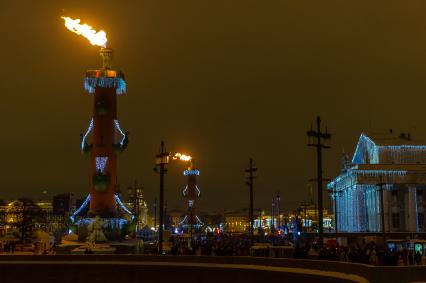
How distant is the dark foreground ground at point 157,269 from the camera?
29.0 m

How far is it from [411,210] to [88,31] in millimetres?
64344

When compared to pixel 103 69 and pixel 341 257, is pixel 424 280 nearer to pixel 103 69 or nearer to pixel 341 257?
pixel 341 257

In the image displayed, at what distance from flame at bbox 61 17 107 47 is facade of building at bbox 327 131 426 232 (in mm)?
51196

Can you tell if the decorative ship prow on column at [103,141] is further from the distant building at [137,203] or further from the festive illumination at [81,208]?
the distant building at [137,203]

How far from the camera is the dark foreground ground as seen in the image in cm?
2903

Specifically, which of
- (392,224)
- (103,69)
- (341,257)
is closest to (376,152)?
(392,224)

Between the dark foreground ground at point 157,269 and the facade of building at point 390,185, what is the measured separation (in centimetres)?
6544

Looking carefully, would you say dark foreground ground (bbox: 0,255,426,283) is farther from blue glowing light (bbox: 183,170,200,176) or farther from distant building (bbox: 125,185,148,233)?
blue glowing light (bbox: 183,170,200,176)

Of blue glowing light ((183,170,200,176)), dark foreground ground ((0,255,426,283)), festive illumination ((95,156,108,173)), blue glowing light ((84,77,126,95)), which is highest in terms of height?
blue glowing light ((84,77,126,95))

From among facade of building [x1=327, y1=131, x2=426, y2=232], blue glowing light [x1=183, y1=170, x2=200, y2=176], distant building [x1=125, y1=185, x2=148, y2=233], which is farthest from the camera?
blue glowing light [x1=183, y1=170, x2=200, y2=176]

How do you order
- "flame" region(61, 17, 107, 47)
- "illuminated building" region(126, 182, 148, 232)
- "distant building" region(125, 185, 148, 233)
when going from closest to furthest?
"flame" region(61, 17, 107, 47), "illuminated building" region(126, 182, 148, 232), "distant building" region(125, 185, 148, 233)

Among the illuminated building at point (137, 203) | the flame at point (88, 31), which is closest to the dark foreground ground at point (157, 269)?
the flame at point (88, 31)

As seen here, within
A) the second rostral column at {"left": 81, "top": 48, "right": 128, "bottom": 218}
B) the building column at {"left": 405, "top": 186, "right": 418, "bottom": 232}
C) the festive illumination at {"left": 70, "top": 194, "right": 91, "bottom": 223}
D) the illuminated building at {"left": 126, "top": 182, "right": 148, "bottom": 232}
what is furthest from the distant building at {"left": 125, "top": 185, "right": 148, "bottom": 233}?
the second rostral column at {"left": 81, "top": 48, "right": 128, "bottom": 218}

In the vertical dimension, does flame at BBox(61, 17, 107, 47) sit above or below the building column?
above
